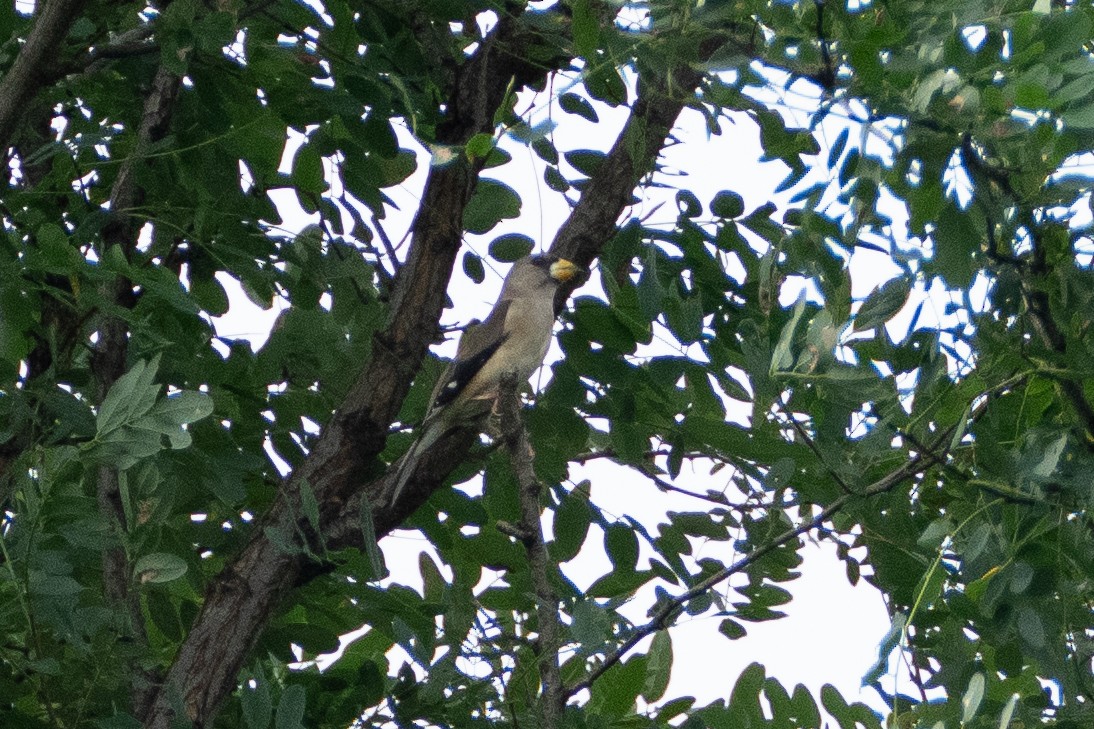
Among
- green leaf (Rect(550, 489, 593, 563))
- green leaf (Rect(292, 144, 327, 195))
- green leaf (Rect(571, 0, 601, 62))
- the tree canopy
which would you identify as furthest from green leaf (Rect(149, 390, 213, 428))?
green leaf (Rect(550, 489, 593, 563))

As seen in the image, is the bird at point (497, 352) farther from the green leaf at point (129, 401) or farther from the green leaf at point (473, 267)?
the green leaf at point (129, 401)

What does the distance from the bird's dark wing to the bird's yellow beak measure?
58 cm

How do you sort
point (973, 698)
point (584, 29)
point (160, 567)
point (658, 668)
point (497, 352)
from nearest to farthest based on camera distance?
point (973, 698), point (584, 29), point (160, 567), point (658, 668), point (497, 352)

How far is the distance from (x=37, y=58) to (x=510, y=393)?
56.2 inches

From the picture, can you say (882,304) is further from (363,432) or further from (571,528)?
(571,528)

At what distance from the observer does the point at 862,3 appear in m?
2.59

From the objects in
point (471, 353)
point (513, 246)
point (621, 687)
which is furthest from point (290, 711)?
point (471, 353)

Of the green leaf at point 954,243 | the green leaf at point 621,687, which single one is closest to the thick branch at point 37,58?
the green leaf at point 954,243

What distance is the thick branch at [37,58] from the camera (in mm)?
3453

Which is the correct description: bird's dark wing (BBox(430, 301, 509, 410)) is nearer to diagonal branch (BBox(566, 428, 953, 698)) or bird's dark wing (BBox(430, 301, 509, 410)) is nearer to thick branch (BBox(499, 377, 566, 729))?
thick branch (BBox(499, 377, 566, 729))

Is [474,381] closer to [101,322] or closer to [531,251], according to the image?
[531,251]

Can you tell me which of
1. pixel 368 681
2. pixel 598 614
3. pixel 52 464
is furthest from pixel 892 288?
pixel 368 681

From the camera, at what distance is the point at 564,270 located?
173 inches

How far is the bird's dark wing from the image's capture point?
479cm
